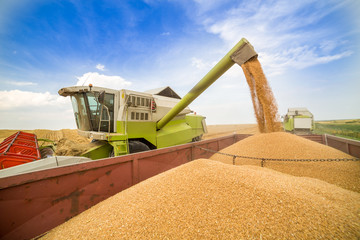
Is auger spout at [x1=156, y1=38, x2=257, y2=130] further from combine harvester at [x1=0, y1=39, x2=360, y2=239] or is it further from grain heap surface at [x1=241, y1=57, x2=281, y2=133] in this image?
grain heap surface at [x1=241, y1=57, x2=281, y2=133]

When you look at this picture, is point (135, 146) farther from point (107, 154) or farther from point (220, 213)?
point (220, 213)

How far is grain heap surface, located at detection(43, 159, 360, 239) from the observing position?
1376mm

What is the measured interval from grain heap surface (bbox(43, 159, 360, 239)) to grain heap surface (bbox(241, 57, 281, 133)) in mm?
1894

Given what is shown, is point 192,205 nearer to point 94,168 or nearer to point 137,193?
point 137,193

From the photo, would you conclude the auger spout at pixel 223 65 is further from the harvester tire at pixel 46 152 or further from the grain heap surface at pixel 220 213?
the harvester tire at pixel 46 152

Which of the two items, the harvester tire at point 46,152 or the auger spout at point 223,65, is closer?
the auger spout at point 223,65

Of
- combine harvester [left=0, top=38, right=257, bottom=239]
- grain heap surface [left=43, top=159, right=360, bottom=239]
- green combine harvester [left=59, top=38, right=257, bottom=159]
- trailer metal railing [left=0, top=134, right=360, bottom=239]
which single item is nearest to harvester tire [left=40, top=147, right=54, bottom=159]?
green combine harvester [left=59, top=38, right=257, bottom=159]

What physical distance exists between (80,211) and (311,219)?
99.2 inches

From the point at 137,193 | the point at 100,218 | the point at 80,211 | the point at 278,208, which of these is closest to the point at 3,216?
the point at 80,211

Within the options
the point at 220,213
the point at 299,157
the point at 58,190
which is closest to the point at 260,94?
the point at 299,157

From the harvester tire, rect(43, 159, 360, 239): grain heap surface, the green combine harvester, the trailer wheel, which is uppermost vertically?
the green combine harvester

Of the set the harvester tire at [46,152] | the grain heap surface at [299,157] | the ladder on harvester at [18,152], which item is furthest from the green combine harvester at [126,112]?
the grain heap surface at [299,157]

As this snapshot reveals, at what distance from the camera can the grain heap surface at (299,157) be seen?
9.08 ft

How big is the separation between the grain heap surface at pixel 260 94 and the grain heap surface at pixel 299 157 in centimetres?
→ 48
